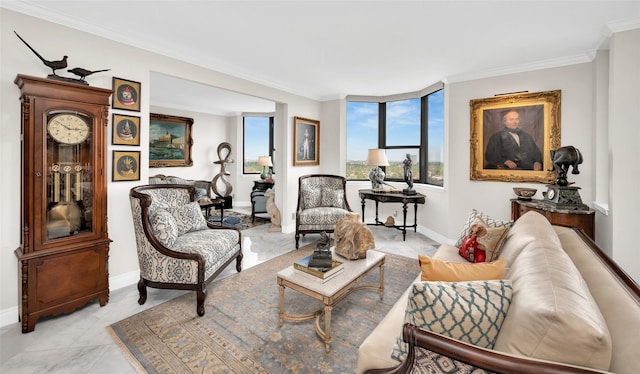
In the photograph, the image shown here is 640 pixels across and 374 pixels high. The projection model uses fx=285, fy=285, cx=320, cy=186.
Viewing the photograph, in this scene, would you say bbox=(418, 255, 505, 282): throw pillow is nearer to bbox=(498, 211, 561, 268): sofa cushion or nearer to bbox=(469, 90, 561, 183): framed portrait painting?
bbox=(498, 211, 561, 268): sofa cushion

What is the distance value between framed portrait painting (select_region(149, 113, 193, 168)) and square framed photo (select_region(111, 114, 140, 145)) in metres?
3.67

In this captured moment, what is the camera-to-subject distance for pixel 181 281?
2471 millimetres

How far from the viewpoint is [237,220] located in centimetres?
612

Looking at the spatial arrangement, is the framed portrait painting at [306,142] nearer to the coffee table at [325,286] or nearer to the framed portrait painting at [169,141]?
the coffee table at [325,286]

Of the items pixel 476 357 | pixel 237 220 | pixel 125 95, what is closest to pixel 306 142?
pixel 237 220

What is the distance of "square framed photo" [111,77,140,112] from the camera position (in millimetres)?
2785

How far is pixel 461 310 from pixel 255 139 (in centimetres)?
744

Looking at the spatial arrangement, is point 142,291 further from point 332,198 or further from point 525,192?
point 525,192

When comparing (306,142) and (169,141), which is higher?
(169,141)

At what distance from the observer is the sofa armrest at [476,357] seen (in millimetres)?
783

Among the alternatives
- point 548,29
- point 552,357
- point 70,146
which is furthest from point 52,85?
point 548,29

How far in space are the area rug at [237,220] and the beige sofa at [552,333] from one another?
4.71 metres

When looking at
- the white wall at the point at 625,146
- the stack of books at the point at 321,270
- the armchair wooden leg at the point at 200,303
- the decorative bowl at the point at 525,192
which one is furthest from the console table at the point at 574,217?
the armchair wooden leg at the point at 200,303

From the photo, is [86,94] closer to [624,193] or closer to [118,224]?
[118,224]
